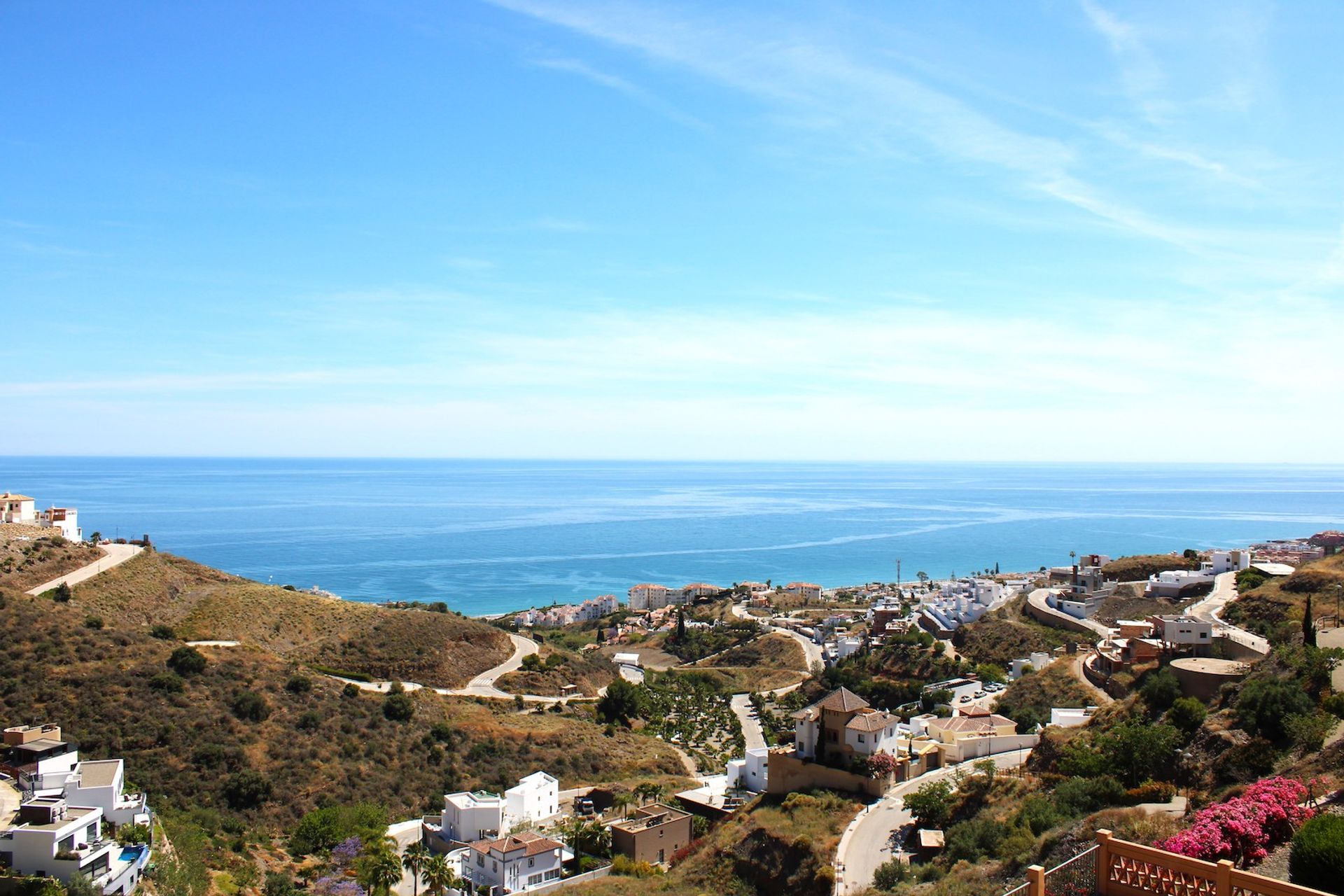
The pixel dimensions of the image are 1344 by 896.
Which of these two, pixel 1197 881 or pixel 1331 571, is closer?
pixel 1197 881

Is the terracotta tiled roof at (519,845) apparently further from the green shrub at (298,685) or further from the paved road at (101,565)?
the paved road at (101,565)

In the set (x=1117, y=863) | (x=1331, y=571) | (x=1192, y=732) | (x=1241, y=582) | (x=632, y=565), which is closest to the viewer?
(x=1117, y=863)

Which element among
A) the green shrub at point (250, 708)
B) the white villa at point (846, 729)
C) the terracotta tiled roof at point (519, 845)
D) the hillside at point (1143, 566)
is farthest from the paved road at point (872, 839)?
the hillside at point (1143, 566)

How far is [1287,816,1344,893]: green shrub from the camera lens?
7.21 meters

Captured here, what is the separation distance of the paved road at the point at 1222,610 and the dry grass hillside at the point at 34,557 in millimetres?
46593

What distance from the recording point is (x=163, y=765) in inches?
986

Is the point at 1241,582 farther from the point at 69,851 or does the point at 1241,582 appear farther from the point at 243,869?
the point at 69,851

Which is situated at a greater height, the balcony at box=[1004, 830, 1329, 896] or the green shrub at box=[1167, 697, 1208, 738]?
the balcony at box=[1004, 830, 1329, 896]

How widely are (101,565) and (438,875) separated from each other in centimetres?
2933

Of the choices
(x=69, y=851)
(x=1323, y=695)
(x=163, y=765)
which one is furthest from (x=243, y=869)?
(x=1323, y=695)

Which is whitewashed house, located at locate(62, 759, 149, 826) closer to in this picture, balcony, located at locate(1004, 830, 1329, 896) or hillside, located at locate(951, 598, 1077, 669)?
balcony, located at locate(1004, 830, 1329, 896)

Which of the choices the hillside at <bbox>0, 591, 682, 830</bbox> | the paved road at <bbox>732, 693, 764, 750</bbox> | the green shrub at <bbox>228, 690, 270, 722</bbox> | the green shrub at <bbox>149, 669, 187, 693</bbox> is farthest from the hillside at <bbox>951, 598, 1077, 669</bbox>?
the green shrub at <bbox>149, 669, 187, 693</bbox>

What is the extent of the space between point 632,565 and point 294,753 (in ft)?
289

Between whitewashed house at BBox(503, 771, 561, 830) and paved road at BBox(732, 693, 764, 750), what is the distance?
10.8 meters
